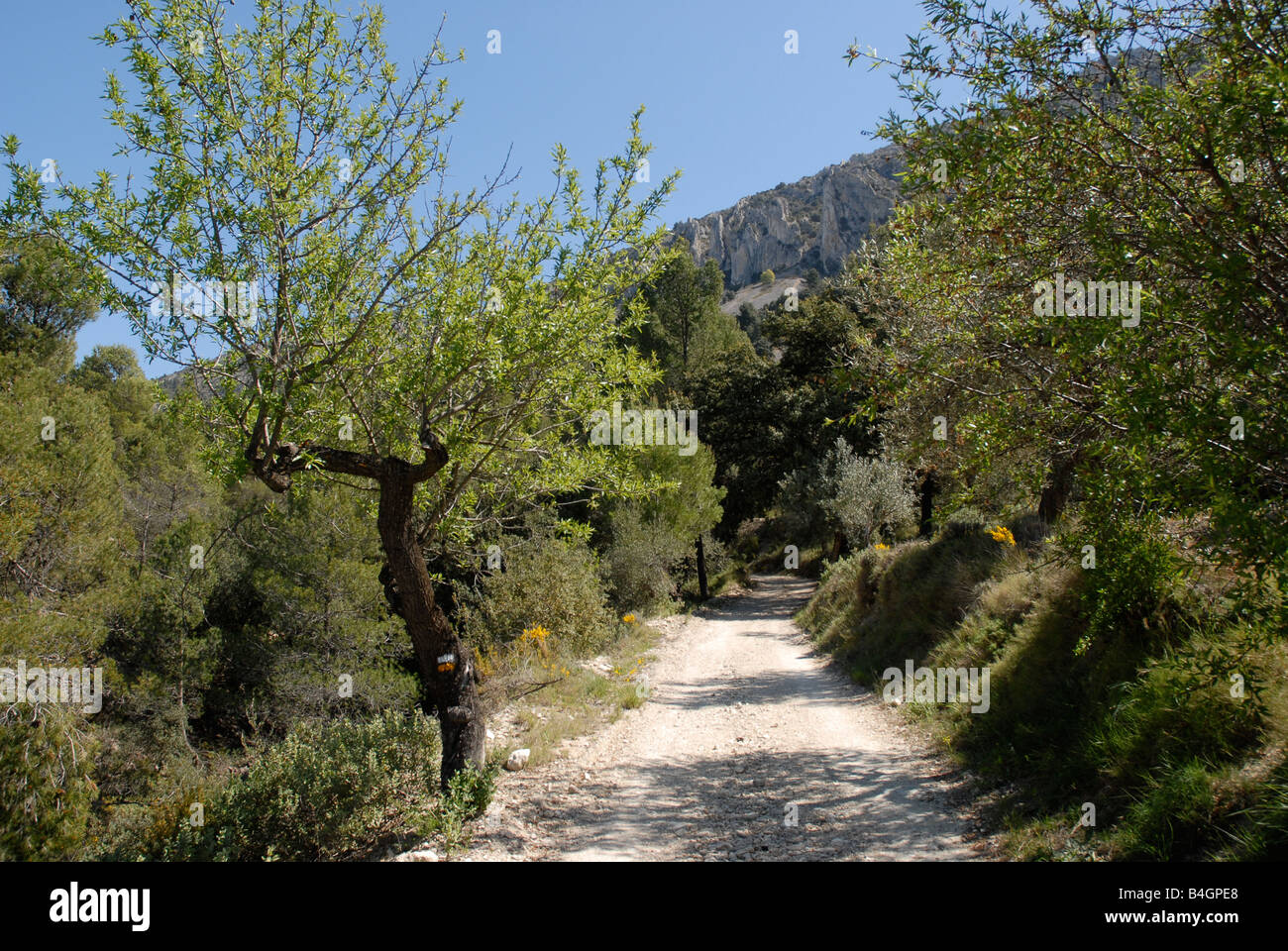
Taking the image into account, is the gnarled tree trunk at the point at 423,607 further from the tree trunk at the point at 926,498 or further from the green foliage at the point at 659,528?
the tree trunk at the point at 926,498

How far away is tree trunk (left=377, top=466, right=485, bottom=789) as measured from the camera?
267 inches

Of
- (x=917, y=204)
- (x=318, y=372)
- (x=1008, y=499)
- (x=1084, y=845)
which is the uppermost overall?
(x=917, y=204)

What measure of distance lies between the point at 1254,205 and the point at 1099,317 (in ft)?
3.02

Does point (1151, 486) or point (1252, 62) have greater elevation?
point (1252, 62)

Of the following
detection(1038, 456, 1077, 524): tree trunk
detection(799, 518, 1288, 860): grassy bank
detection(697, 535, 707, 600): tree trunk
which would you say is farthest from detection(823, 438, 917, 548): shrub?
detection(799, 518, 1288, 860): grassy bank

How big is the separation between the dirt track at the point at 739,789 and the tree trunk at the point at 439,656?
2.31 feet

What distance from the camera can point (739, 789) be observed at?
732 centimetres

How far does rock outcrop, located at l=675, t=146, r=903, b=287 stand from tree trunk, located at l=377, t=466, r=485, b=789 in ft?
447

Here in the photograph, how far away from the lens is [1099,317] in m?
4.29

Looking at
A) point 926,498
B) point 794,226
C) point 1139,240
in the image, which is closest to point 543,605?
point 1139,240

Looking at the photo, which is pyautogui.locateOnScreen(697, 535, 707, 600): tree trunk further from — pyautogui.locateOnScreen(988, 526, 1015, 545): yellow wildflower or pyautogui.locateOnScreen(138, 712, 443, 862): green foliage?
pyautogui.locateOnScreen(138, 712, 443, 862): green foliage

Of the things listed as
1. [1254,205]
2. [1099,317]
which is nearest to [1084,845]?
[1099,317]

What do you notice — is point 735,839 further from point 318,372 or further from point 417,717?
point 318,372

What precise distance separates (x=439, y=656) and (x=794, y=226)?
16269cm
